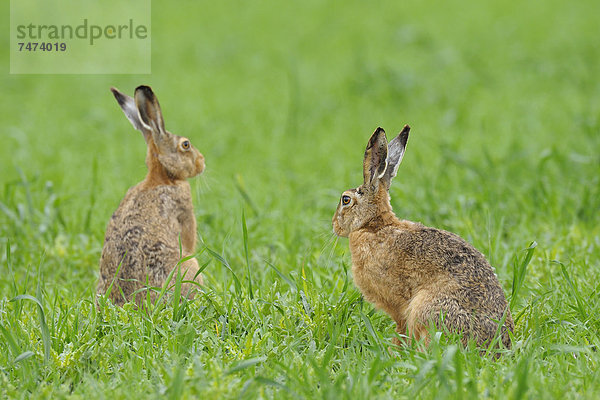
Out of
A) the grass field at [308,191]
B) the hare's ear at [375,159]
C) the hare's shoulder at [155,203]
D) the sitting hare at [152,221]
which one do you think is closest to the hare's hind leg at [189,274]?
the sitting hare at [152,221]

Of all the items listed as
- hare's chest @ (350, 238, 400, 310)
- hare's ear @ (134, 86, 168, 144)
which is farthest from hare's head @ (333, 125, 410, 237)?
hare's ear @ (134, 86, 168, 144)

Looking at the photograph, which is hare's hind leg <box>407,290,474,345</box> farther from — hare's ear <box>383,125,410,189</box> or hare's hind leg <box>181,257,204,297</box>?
hare's hind leg <box>181,257,204,297</box>

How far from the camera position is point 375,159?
14.6 feet

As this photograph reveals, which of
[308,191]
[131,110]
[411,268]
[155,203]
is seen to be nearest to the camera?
[411,268]

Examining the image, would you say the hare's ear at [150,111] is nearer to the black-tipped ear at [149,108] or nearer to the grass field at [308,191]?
the black-tipped ear at [149,108]

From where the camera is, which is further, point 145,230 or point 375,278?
point 145,230

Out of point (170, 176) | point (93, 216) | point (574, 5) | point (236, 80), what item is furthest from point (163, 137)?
point (574, 5)

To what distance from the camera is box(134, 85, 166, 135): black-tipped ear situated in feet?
17.2

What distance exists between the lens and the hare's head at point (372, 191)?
4449mm

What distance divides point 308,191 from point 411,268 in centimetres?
348

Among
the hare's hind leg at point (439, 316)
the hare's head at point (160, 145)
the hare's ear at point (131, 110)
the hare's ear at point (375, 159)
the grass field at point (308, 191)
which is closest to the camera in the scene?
the grass field at point (308, 191)

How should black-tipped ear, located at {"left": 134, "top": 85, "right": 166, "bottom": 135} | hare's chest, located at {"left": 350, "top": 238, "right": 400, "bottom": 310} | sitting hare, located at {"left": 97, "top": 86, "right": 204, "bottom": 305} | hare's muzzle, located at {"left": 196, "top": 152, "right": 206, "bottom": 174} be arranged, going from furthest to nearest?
hare's muzzle, located at {"left": 196, "top": 152, "right": 206, "bottom": 174}
black-tipped ear, located at {"left": 134, "top": 85, "right": 166, "bottom": 135}
sitting hare, located at {"left": 97, "top": 86, "right": 204, "bottom": 305}
hare's chest, located at {"left": 350, "top": 238, "right": 400, "bottom": 310}

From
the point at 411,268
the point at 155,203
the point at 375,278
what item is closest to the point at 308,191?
the point at 155,203

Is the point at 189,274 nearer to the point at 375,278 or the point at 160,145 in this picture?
the point at 160,145
